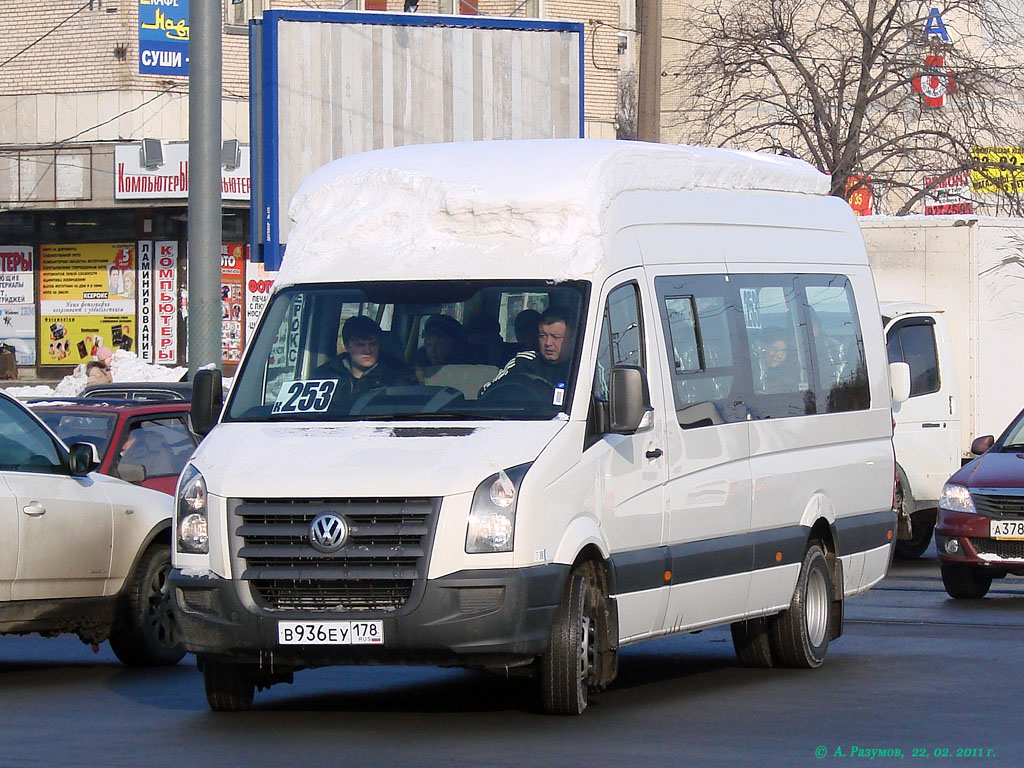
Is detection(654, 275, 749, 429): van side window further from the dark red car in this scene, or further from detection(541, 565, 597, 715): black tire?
the dark red car

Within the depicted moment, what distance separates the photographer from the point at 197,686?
9.96m

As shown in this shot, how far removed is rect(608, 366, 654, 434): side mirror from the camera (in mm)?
8461

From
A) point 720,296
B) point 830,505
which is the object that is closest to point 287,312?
point 720,296

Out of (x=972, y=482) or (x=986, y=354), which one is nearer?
(x=972, y=482)

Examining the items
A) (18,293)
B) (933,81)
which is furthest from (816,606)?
(18,293)

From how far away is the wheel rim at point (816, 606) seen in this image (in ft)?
34.4

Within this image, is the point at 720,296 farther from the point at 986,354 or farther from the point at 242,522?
the point at 986,354

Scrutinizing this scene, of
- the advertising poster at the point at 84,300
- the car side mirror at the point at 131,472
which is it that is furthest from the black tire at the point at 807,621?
the advertising poster at the point at 84,300

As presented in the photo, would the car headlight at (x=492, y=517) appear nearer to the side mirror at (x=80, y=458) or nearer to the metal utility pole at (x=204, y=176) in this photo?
the side mirror at (x=80, y=458)

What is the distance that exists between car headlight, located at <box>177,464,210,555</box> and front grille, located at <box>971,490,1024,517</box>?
7.68 m

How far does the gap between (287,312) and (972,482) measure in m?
7.03

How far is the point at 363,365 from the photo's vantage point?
8.83 metres

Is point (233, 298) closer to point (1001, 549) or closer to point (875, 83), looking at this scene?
point (875, 83)

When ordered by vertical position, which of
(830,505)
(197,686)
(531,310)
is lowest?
(197,686)
